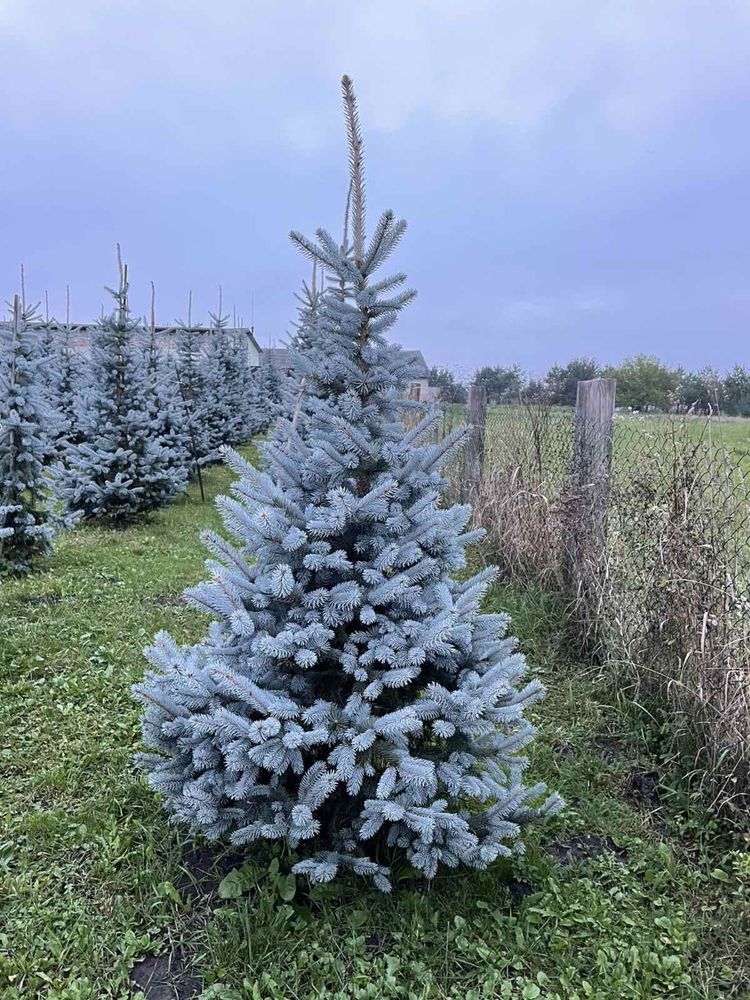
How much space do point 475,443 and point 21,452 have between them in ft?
14.1

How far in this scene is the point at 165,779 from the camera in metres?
2.12

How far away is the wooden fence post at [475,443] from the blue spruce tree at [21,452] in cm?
398

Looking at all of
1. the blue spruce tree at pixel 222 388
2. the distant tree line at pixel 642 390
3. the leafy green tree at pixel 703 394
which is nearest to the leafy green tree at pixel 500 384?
the distant tree line at pixel 642 390

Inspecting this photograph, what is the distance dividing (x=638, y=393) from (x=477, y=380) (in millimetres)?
Answer: 2535

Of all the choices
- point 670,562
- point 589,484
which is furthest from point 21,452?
point 670,562

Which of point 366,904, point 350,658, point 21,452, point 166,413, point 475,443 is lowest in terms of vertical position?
point 366,904

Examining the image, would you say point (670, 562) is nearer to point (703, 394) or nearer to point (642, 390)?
point (703, 394)

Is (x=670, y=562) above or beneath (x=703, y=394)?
beneath

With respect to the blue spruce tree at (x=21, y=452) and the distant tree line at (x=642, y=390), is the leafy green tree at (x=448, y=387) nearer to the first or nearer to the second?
the distant tree line at (x=642, y=390)

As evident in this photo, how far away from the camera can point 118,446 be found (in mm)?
7836

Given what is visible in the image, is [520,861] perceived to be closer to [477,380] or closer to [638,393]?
[638,393]

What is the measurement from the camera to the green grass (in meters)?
1.90

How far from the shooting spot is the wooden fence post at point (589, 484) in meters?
3.92

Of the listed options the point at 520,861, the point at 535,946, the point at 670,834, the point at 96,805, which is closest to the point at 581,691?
the point at 670,834
